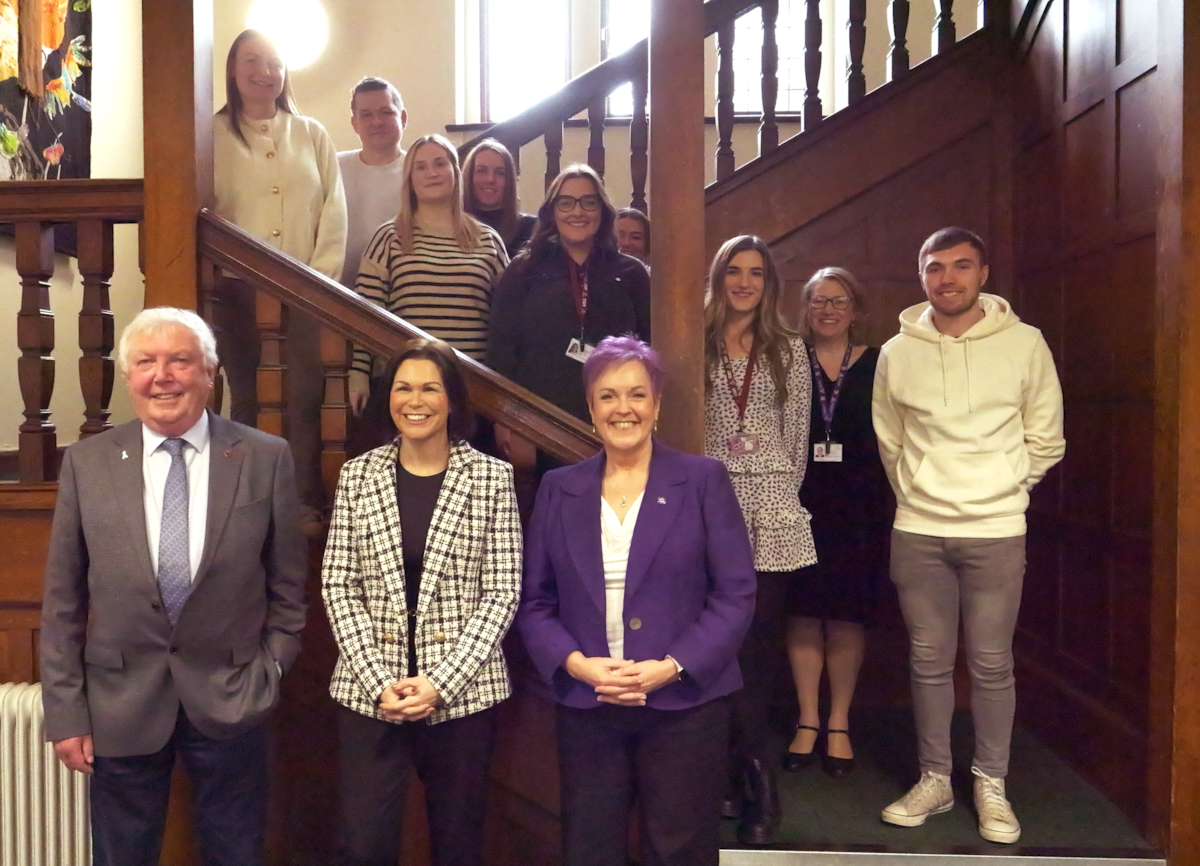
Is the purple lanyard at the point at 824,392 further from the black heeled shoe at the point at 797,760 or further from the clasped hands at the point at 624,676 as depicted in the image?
the clasped hands at the point at 624,676

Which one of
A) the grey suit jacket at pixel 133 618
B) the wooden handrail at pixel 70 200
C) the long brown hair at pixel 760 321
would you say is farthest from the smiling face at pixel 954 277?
the wooden handrail at pixel 70 200

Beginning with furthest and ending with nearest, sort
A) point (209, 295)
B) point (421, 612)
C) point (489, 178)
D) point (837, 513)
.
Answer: point (489, 178) < point (837, 513) < point (209, 295) < point (421, 612)

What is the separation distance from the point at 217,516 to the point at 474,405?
63 centimetres

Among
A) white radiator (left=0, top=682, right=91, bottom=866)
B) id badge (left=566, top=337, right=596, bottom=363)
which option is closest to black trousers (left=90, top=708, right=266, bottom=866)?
white radiator (left=0, top=682, right=91, bottom=866)

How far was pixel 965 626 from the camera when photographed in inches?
102

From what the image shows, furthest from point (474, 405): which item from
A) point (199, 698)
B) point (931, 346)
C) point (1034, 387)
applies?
point (1034, 387)

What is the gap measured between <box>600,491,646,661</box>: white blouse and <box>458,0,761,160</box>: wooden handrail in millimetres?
2130

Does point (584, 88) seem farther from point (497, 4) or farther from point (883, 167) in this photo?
point (497, 4)

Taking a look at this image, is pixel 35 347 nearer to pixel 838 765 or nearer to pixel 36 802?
pixel 36 802

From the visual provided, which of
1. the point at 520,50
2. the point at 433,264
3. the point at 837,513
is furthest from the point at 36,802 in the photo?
the point at 520,50

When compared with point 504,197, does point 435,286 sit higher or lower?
lower

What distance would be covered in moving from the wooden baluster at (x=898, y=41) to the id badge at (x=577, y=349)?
75.7 inches

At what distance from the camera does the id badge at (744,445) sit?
260 centimetres

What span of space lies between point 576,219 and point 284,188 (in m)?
0.84
